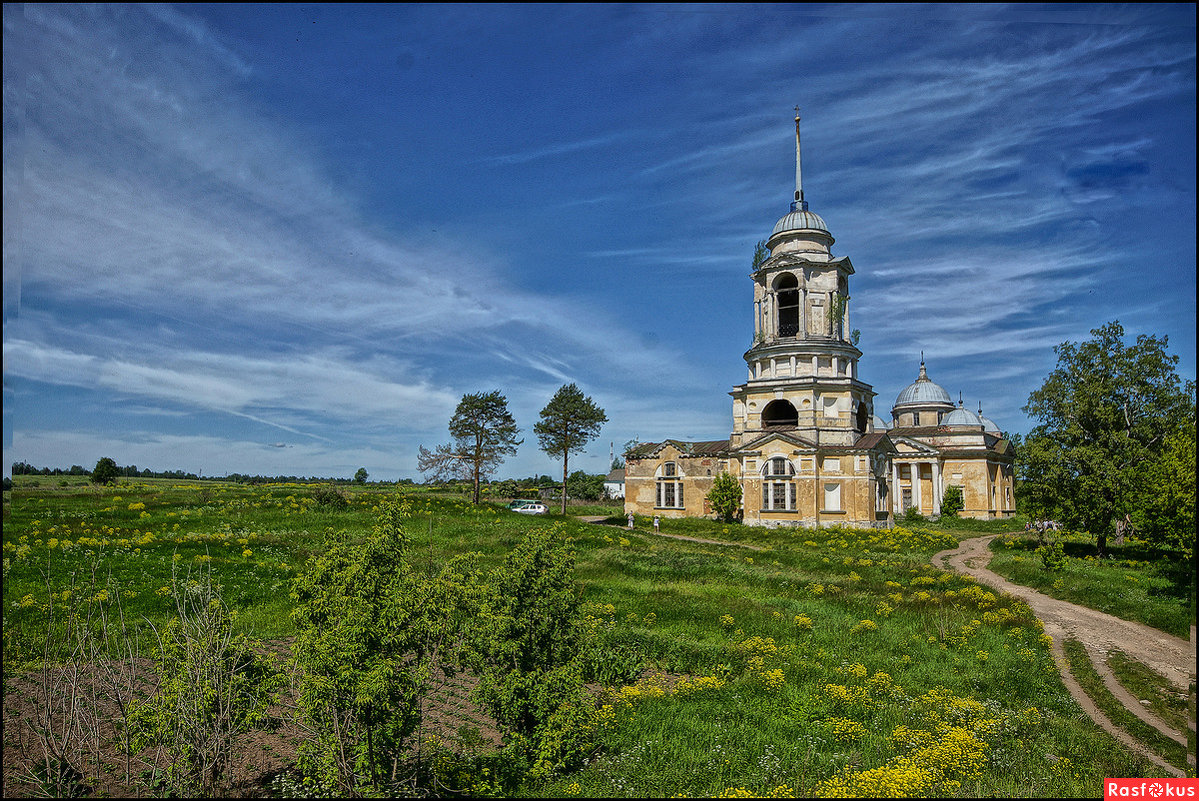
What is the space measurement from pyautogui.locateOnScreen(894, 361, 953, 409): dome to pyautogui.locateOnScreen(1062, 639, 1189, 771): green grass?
172 ft

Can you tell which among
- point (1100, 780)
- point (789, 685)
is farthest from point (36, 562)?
point (1100, 780)

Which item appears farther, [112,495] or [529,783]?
[112,495]

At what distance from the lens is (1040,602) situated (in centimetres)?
2244

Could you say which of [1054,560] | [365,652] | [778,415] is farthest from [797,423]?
[365,652]

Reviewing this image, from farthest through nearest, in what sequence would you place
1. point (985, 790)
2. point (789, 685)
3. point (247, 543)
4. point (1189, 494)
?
point (247, 543)
point (1189, 494)
point (789, 685)
point (985, 790)

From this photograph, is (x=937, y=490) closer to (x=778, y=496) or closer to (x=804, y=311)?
(x=778, y=496)

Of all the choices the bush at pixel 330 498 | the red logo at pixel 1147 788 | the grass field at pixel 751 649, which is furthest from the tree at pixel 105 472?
the red logo at pixel 1147 788

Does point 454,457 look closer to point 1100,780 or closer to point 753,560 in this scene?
point 753,560

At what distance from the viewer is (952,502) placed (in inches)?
2093

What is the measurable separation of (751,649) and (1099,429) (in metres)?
24.0

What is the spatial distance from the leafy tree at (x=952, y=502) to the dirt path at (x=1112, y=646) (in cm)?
2930

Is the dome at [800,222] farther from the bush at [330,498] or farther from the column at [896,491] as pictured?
the bush at [330,498]

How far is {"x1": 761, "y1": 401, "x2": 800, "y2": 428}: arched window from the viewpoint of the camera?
45353mm

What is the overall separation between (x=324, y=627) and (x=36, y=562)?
55.4ft
